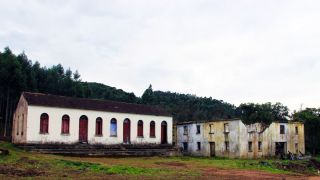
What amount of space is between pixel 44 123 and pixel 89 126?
4.64m

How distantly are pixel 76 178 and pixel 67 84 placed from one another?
4520 centimetres

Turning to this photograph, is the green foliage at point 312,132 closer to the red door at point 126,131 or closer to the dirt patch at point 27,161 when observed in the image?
the red door at point 126,131

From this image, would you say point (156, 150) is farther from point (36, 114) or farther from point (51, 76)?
point (51, 76)

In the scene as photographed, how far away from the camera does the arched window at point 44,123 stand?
36469mm

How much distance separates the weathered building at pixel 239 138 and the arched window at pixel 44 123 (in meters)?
19.5

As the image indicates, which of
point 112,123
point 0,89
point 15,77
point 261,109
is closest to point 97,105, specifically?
→ point 112,123

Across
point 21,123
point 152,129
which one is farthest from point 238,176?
point 21,123

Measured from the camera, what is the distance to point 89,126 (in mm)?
39531

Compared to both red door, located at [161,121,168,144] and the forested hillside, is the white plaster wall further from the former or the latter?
the forested hillside

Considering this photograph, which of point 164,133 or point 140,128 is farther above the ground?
point 140,128

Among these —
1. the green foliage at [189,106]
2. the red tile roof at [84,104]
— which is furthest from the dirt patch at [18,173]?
the green foliage at [189,106]

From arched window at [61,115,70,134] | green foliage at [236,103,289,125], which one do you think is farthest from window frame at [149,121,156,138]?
green foliage at [236,103,289,125]

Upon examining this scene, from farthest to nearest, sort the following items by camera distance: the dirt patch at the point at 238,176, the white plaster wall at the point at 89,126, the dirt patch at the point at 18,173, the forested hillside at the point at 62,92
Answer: the forested hillside at the point at 62,92
the white plaster wall at the point at 89,126
the dirt patch at the point at 238,176
the dirt patch at the point at 18,173

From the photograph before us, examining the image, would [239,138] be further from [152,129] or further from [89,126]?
[89,126]
